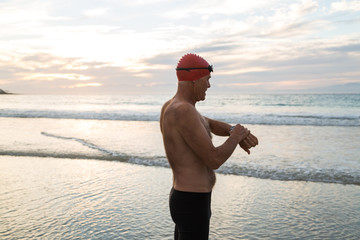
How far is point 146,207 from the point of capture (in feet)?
17.1

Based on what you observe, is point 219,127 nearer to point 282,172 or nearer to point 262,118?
point 282,172

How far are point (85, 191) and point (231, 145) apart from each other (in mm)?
4693

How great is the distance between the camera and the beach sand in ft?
14.1

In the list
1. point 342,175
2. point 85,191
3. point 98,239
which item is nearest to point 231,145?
point 98,239

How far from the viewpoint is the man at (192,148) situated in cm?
198

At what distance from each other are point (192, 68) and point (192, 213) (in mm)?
926

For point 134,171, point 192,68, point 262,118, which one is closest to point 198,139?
point 192,68

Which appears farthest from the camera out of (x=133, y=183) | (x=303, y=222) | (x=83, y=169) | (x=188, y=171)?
(x=83, y=169)

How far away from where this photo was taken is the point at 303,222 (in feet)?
15.1

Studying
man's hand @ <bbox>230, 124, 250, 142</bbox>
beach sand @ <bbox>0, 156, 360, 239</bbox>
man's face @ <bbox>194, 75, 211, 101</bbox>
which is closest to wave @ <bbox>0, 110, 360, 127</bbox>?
beach sand @ <bbox>0, 156, 360, 239</bbox>

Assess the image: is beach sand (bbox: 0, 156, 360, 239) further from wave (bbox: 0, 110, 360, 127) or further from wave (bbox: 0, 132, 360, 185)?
wave (bbox: 0, 110, 360, 127)

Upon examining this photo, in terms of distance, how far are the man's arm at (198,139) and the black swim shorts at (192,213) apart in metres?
0.28

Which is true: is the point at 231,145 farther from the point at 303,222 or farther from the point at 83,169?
the point at 83,169

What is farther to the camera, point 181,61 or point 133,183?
point 133,183
